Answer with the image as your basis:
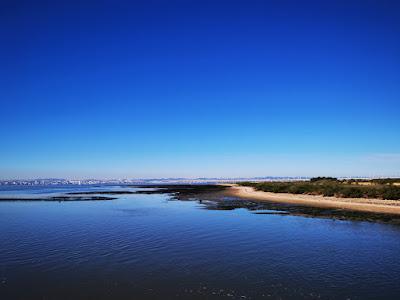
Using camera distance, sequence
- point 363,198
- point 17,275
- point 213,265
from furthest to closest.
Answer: point 363,198 → point 213,265 → point 17,275

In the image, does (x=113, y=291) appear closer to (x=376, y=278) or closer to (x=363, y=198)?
(x=376, y=278)

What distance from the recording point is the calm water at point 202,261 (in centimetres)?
1123

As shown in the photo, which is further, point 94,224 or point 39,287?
point 94,224

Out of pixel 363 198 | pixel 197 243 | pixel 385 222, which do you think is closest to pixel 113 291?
pixel 197 243

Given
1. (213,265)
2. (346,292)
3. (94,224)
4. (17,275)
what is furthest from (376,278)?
(94,224)

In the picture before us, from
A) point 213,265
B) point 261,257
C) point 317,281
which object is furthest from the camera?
point 261,257

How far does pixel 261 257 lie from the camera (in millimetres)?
15758

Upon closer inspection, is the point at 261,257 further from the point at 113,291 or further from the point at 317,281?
the point at 113,291

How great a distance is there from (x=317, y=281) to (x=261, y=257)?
3.88 metres

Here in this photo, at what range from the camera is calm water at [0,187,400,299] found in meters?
11.2

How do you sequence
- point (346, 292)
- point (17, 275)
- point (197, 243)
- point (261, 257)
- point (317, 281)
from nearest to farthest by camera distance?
point (346, 292) → point (317, 281) → point (17, 275) → point (261, 257) → point (197, 243)

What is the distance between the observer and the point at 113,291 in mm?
11164

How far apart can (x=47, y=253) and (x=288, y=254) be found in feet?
37.2

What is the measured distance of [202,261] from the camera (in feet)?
49.3
